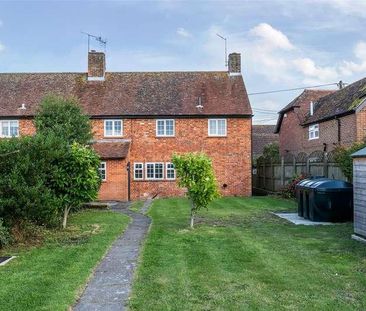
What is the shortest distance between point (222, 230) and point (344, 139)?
14.7 m

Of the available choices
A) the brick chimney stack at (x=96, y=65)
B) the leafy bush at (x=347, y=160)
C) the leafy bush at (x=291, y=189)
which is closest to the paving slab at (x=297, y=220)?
the leafy bush at (x=347, y=160)

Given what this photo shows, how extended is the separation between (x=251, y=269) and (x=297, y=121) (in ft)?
87.7

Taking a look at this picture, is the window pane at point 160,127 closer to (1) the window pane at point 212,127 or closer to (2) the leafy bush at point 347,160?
(1) the window pane at point 212,127

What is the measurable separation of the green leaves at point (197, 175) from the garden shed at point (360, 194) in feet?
13.0

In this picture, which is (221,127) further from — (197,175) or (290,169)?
(197,175)

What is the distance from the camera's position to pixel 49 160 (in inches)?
510

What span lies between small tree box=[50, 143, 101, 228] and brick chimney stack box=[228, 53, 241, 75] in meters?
19.4

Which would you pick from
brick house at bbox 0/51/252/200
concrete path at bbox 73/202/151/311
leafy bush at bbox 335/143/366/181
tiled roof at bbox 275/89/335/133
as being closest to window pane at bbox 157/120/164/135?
brick house at bbox 0/51/252/200

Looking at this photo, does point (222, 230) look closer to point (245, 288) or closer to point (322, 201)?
point (322, 201)

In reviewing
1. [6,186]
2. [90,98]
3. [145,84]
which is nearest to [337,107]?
[145,84]

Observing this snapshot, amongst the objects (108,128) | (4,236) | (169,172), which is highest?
(108,128)

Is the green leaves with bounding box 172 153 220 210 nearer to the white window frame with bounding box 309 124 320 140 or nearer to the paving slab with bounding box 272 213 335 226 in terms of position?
the paving slab with bounding box 272 213 335 226

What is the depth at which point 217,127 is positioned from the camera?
29.5m

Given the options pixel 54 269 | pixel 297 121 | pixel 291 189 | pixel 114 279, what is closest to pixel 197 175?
pixel 54 269
